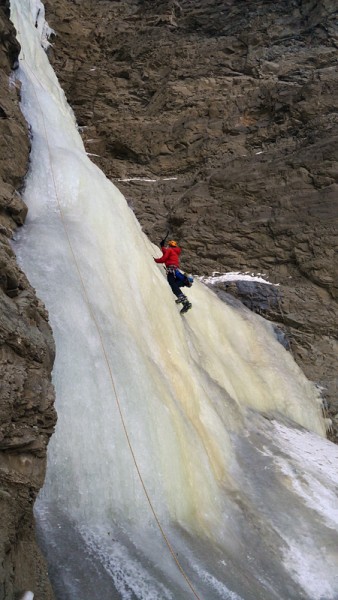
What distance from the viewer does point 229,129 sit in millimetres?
19141

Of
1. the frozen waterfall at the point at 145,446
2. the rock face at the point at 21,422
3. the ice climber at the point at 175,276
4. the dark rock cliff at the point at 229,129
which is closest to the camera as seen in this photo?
the rock face at the point at 21,422

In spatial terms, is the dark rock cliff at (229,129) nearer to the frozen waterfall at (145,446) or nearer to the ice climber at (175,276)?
the ice climber at (175,276)

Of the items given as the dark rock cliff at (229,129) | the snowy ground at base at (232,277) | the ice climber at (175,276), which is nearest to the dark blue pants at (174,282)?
the ice climber at (175,276)

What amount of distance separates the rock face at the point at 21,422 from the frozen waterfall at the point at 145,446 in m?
0.47

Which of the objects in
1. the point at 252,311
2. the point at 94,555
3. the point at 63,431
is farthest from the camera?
the point at 252,311

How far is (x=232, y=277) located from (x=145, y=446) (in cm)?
988

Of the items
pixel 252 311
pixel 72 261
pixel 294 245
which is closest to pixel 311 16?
pixel 294 245

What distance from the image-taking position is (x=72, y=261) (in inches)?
261

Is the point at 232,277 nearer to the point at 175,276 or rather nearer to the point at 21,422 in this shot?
the point at 175,276

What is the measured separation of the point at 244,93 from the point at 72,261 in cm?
1565

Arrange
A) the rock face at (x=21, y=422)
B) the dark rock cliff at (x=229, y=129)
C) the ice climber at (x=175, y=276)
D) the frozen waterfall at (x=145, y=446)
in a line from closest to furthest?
the rock face at (x=21, y=422), the frozen waterfall at (x=145, y=446), the ice climber at (x=175, y=276), the dark rock cliff at (x=229, y=129)

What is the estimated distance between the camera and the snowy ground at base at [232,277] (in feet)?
47.4

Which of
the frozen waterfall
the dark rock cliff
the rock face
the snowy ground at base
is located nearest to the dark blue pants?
the frozen waterfall

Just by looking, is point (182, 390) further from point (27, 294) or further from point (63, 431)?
point (27, 294)
